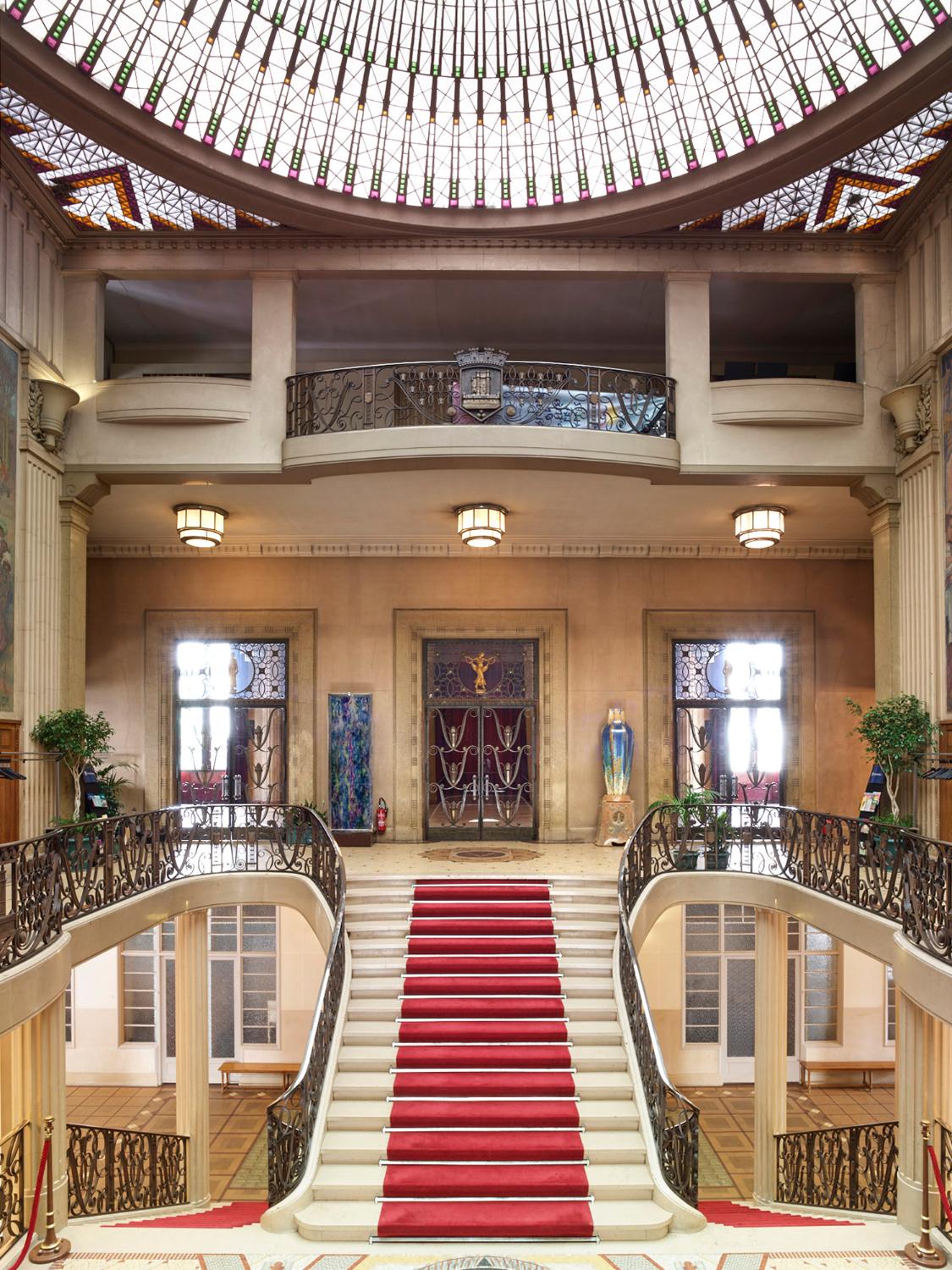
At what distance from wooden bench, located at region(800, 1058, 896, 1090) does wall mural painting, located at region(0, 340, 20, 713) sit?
37.3 feet

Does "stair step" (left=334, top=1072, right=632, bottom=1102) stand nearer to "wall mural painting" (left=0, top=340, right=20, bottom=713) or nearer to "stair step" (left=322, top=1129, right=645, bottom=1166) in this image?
"stair step" (left=322, top=1129, right=645, bottom=1166)

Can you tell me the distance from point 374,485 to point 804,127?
5.78m

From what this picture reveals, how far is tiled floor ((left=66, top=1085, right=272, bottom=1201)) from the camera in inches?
417

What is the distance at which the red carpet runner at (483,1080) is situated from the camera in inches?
268

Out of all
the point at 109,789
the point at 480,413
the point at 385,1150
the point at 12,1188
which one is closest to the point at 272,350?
the point at 480,413

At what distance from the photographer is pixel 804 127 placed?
31.2 ft

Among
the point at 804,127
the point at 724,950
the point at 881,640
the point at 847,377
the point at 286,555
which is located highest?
the point at 804,127

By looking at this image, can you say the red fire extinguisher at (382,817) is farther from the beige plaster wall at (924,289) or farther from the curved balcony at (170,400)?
the beige plaster wall at (924,289)

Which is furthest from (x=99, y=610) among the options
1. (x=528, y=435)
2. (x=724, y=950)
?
(x=724, y=950)

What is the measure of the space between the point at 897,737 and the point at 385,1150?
247 inches

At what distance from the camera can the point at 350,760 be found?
14.1 m

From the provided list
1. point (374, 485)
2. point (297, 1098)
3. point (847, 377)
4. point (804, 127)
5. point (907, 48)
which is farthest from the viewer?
point (847, 377)

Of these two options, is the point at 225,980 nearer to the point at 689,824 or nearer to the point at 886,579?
the point at 689,824

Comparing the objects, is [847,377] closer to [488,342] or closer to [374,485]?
[488,342]
